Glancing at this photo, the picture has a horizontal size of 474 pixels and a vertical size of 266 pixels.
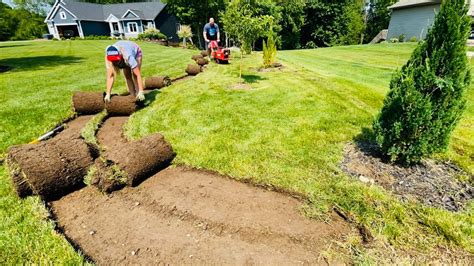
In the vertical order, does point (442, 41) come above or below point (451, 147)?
above

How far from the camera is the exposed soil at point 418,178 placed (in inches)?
131

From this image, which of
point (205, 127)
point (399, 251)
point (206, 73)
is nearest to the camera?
point (399, 251)

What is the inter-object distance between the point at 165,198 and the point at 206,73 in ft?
26.3

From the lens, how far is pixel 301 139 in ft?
16.1

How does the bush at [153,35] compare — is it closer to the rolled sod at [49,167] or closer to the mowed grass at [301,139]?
the mowed grass at [301,139]

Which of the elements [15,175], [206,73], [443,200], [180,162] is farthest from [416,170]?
[206,73]

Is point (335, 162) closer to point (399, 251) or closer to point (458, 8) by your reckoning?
point (399, 251)

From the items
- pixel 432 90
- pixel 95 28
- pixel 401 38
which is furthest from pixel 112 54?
pixel 95 28

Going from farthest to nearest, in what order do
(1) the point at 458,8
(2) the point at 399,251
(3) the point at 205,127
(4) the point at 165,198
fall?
(3) the point at 205,127 → (4) the point at 165,198 → (1) the point at 458,8 → (2) the point at 399,251

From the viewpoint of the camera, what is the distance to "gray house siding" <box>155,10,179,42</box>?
136 feet

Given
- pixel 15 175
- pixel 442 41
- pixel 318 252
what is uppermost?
pixel 442 41

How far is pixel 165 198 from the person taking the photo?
344 cm

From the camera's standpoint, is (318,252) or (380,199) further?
(380,199)

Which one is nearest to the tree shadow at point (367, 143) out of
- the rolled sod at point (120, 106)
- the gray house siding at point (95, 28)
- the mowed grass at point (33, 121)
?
the mowed grass at point (33, 121)
